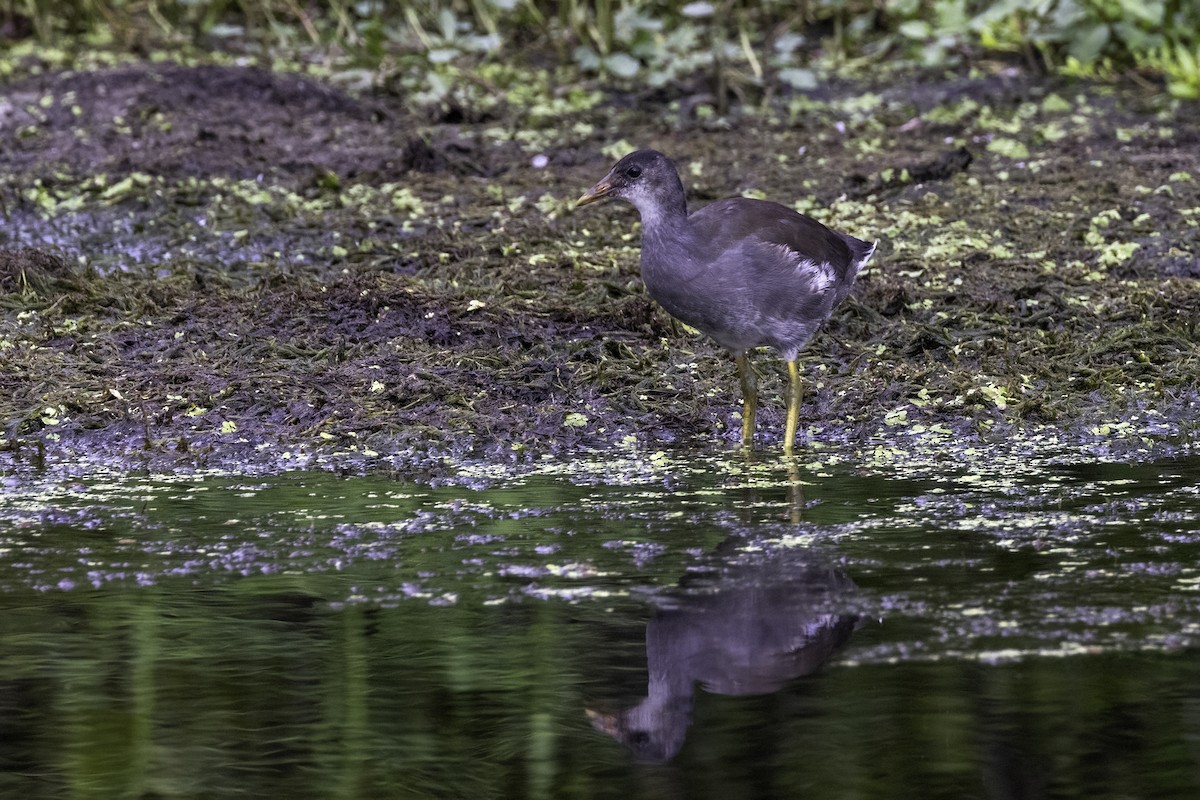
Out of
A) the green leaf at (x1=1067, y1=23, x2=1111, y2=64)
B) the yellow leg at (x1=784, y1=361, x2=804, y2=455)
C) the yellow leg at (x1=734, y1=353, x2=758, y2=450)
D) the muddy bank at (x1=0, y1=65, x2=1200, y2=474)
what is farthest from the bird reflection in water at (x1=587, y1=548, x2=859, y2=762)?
the green leaf at (x1=1067, y1=23, x2=1111, y2=64)

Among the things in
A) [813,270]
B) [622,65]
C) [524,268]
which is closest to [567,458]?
[813,270]

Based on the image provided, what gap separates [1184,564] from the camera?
14.9ft

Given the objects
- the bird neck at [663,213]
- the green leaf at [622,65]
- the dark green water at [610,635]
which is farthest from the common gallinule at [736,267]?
the green leaf at [622,65]

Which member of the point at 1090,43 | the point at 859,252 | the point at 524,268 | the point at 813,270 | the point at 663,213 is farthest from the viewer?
the point at 1090,43

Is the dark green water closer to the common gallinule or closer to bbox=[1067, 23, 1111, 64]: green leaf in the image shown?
the common gallinule

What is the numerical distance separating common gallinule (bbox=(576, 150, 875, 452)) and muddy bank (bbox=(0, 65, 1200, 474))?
0.36 m

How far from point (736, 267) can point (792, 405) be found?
57cm

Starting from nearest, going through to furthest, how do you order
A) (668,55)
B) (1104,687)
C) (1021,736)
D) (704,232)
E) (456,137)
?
(1021,736), (1104,687), (704,232), (456,137), (668,55)

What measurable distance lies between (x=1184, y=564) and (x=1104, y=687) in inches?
38.7

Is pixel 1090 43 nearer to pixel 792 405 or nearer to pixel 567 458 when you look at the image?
pixel 792 405

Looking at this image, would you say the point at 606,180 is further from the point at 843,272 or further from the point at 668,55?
the point at 668,55

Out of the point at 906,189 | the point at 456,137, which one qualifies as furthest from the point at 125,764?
the point at 456,137

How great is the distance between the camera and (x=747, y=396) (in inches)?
255

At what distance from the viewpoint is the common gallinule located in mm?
6211
